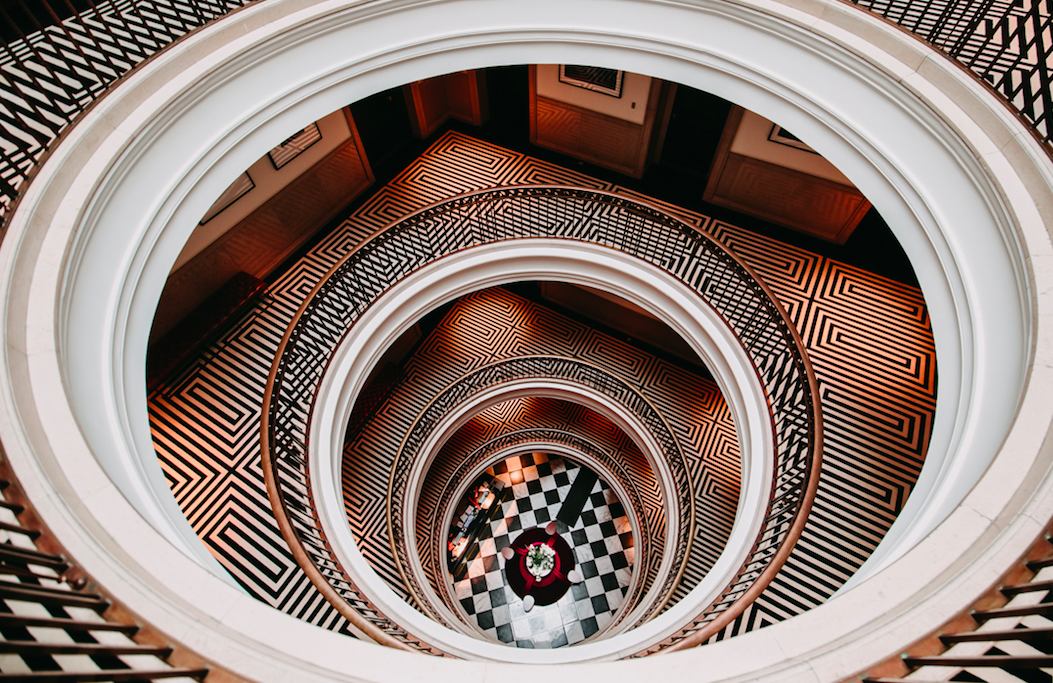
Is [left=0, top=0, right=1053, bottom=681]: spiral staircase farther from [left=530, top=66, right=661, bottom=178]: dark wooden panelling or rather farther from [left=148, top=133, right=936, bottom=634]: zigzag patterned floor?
[left=530, top=66, right=661, bottom=178]: dark wooden panelling

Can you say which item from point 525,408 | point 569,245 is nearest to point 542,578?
point 525,408

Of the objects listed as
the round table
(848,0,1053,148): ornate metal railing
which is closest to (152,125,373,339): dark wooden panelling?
the round table

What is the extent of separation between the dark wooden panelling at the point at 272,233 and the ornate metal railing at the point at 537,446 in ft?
18.0

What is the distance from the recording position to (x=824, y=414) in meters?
6.15

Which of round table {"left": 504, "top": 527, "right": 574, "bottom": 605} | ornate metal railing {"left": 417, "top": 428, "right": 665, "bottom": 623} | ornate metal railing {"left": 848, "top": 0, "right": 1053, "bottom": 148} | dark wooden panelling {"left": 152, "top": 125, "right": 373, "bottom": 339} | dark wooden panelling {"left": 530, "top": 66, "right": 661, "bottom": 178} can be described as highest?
dark wooden panelling {"left": 530, "top": 66, "right": 661, "bottom": 178}

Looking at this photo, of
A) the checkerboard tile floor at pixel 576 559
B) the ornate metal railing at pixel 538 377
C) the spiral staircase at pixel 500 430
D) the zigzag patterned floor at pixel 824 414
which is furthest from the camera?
the checkerboard tile floor at pixel 576 559

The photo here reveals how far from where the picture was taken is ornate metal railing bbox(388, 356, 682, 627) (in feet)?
25.7

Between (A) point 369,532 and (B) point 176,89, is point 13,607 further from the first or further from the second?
(A) point 369,532

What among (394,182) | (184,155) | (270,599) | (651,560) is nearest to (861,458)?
(651,560)

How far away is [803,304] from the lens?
24.3ft

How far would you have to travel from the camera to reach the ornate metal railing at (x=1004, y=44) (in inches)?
138

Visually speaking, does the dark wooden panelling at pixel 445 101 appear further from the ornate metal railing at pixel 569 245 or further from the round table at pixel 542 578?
the round table at pixel 542 578

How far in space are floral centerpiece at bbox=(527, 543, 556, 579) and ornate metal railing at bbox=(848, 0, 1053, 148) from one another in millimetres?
9413

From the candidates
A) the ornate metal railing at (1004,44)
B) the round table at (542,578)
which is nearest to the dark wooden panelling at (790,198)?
the ornate metal railing at (1004,44)
